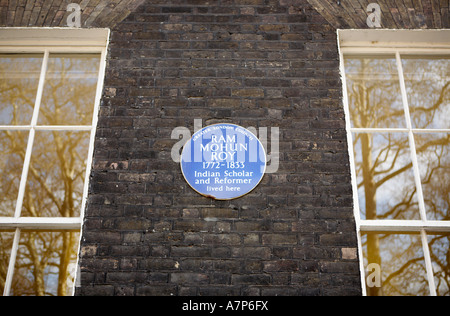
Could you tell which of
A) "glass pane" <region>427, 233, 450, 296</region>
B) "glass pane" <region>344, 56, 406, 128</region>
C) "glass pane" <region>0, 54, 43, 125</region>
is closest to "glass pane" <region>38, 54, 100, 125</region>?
"glass pane" <region>0, 54, 43, 125</region>

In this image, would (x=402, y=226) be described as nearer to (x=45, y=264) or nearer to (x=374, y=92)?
(x=374, y=92)

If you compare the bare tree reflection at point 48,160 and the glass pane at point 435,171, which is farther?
the glass pane at point 435,171

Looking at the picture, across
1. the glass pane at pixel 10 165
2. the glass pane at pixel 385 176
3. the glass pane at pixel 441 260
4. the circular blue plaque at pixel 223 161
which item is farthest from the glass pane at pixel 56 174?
the glass pane at pixel 441 260

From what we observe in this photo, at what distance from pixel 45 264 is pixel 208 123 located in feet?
5.27

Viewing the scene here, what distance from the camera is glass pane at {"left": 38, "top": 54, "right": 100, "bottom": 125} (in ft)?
12.8

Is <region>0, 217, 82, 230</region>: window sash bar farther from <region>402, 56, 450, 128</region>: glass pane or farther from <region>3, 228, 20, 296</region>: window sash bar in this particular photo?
<region>402, 56, 450, 128</region>: glass pane

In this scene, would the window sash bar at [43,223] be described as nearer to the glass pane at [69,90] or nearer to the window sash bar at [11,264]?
the window sash bar at [11,264]

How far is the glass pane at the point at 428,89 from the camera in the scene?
396cm

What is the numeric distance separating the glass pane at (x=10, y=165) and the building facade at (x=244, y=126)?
0.06 ft

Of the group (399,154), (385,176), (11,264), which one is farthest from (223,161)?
(11,264)

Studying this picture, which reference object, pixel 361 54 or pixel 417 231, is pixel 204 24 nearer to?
pixel 361 54

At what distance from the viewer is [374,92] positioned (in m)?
4.02

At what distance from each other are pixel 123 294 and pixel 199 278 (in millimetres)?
521

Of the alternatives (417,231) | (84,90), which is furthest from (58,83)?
(417,231)
